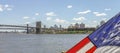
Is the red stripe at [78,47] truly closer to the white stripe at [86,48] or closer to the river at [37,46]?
the white stripe at [86,48]

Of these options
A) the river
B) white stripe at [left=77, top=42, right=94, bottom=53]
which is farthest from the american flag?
the river

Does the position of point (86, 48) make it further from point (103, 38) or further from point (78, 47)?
point (103, 38)

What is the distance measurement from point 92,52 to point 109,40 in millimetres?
318

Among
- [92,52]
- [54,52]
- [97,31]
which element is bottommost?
[54,52]

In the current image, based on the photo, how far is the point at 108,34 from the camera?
2869 millimetres

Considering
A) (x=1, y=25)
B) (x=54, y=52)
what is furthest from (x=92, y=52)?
(x=1, y=25)

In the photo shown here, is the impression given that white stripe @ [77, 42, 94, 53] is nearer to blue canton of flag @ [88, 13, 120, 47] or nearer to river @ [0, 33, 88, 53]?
blue canton of flag @ [88, 13, 120, 47]

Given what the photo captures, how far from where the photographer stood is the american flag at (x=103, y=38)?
2.78 meters

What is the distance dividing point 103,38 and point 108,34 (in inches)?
2.6

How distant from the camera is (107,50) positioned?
8.83 ft

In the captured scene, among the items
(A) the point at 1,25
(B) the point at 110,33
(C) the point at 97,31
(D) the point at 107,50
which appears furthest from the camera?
(A) the point at 1,25

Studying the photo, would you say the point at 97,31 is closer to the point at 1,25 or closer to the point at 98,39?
the point at 98,39

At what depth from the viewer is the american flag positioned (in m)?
2.78

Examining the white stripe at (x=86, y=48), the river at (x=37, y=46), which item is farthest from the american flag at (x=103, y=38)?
the river at (x=37, y=46)
